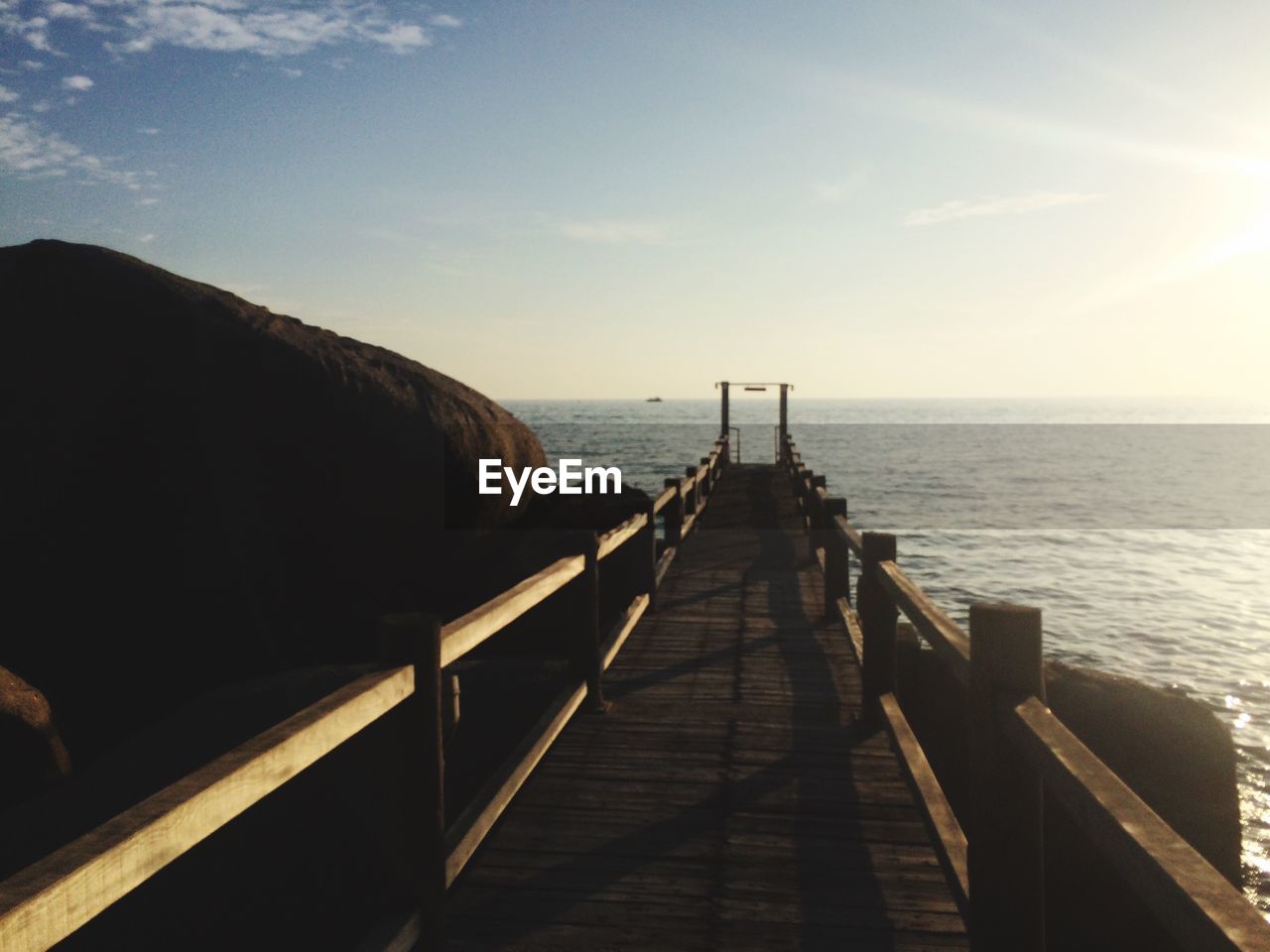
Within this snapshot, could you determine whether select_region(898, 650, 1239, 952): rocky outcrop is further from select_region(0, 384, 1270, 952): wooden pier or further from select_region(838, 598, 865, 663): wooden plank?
select_region(838, 598, 865, 663): wooden plank

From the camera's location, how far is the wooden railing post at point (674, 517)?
12141 millimetres

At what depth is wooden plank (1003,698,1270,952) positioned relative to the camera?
1.41m

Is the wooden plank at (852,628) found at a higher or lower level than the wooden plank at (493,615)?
lower

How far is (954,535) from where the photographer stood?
30.2 m

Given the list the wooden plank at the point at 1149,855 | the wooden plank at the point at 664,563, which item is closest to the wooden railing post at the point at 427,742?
the wooden plank at the point at 1149,855

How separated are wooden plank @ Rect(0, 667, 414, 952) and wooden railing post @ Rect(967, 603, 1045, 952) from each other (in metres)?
1.80

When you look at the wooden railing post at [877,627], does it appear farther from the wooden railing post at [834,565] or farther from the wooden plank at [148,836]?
the wooden plank at [148,836]

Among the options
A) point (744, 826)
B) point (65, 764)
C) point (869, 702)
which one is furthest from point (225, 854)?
point (869, 702)

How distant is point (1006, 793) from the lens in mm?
2744

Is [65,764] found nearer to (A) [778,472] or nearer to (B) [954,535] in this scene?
(A) [778,472]

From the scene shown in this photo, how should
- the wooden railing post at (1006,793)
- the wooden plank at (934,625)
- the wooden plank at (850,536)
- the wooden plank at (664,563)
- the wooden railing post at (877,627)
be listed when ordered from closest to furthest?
the wooden railing post at (1006,793)
the wooden plank at (934,625)
the wooden railing post at (877,627)
the wooden plank at (850,536)
the wooden plank at (664,563)

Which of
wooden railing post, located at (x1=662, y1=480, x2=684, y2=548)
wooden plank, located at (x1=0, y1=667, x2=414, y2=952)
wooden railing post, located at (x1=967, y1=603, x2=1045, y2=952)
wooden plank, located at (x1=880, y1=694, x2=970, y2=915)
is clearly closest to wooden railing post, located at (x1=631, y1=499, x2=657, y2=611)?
wooden railing post, located at (x1=662, y1=480, x2=684, y2=548)

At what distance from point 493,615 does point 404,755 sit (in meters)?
0.76

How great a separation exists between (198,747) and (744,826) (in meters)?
3.68
